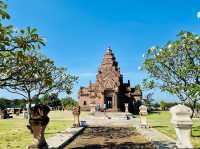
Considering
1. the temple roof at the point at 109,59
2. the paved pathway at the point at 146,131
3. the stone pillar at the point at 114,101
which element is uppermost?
the temple roof at the point at 109,59

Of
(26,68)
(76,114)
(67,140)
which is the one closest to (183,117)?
(26,68)

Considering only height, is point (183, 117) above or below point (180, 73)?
below

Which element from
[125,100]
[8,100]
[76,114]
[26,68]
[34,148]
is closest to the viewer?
[26,68]

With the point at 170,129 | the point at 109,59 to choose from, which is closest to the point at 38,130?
the point at 170,129

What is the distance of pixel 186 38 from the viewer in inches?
808

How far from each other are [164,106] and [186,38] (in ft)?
222

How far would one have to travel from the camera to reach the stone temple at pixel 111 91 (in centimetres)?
6712

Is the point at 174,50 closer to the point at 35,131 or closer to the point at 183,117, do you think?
the point at 35,131

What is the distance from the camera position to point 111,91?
67.2 meters

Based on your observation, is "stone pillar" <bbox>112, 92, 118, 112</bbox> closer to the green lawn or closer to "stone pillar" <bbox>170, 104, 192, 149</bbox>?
the green lawn

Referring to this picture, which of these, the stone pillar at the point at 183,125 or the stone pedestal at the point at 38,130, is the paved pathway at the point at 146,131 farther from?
the stone pedestal at the point at 38,130

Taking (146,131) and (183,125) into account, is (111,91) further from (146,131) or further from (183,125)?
(183,125)

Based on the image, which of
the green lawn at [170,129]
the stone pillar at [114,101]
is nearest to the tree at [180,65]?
the green lawn at [170,129]

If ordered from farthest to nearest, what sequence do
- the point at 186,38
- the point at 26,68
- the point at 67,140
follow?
the point at 186,38 → the point at 67,140 → the point at 26,68
